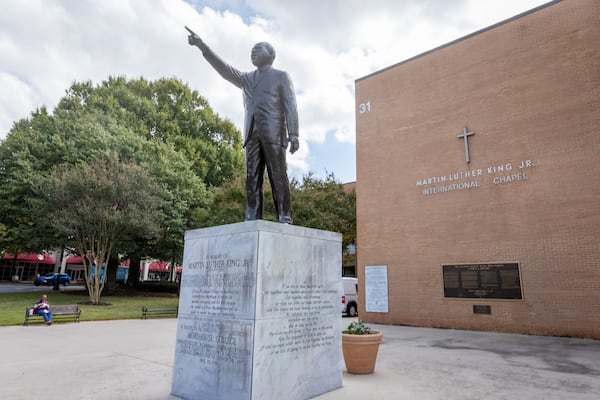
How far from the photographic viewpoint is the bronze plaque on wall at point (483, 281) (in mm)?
12805

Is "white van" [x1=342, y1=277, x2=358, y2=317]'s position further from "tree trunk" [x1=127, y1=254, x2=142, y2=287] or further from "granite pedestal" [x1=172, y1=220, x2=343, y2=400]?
"tree trunk" [x1=127, y1=254, x2=142, y2=287]

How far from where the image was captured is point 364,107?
1800 cm

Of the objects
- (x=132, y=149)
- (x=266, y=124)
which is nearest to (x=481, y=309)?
(x=266, y=124)

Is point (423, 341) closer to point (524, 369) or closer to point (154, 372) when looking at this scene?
point (524, 369)

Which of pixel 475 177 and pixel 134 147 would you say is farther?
pixel 134 147

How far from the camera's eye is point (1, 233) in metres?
21.0

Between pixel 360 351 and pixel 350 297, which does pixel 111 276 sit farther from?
pixel 360 351

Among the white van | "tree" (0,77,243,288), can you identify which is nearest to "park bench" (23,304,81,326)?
"tree" (0,77,243,288)

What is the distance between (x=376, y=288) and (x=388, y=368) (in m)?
9.11

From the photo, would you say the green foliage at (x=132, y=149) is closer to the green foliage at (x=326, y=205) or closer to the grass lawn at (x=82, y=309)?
the grass lawn at (x=82, y=309)

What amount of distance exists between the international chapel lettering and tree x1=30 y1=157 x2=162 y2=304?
574 inches

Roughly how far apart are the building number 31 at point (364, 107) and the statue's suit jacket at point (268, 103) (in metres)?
12.6

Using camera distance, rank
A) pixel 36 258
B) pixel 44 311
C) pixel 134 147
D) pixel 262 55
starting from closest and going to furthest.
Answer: pixel 262 55
pixel 44 311
pixel 134 147
pixel 36 258

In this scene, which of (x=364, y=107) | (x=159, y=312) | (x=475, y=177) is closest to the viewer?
(x=475, y=177)
